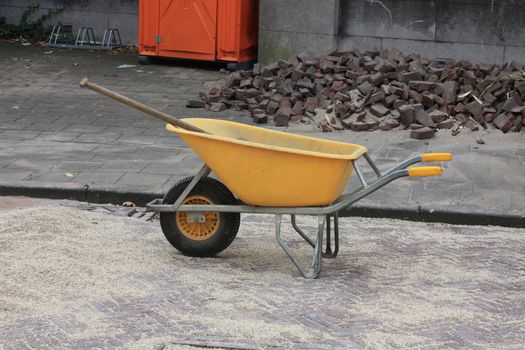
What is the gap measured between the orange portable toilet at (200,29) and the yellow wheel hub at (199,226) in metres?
7.58

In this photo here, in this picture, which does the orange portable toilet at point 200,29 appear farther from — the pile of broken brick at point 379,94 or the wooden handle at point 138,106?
the wooden handle at point 138,106

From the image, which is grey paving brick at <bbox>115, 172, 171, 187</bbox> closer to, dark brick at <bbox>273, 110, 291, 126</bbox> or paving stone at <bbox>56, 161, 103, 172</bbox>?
paving stone at <bbox>56, 161, 103, 172</bbox>

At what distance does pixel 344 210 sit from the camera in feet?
27.0

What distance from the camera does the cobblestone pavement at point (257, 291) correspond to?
17.7 feet

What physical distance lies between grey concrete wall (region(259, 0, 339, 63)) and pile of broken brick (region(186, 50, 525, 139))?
118 centimetres

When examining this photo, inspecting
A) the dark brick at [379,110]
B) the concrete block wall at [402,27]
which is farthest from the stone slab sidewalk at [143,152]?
the concrete block wall at [402,27]

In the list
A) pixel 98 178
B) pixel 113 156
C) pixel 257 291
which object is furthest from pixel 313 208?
pixel 113 156

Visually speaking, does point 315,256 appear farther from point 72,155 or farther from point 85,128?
point 85,128

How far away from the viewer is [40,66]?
47.6 feet

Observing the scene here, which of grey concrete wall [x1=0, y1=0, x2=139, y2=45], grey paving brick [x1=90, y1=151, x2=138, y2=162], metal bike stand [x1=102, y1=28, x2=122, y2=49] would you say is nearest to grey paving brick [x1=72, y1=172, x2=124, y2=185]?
grey paving brick [x1=90, y1=151, x2=138, y2=162]

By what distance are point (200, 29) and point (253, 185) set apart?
811 cm

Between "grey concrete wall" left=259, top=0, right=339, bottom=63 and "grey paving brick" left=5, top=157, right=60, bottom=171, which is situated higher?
"grey concrete wall" left=259, top=0, right=339, bottom=63

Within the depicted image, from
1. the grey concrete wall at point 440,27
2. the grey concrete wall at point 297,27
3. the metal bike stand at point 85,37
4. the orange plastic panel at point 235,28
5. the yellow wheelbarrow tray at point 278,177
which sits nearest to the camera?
the yellow wheelbarrow tray at point 278,177

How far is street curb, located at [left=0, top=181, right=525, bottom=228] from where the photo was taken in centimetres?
804
